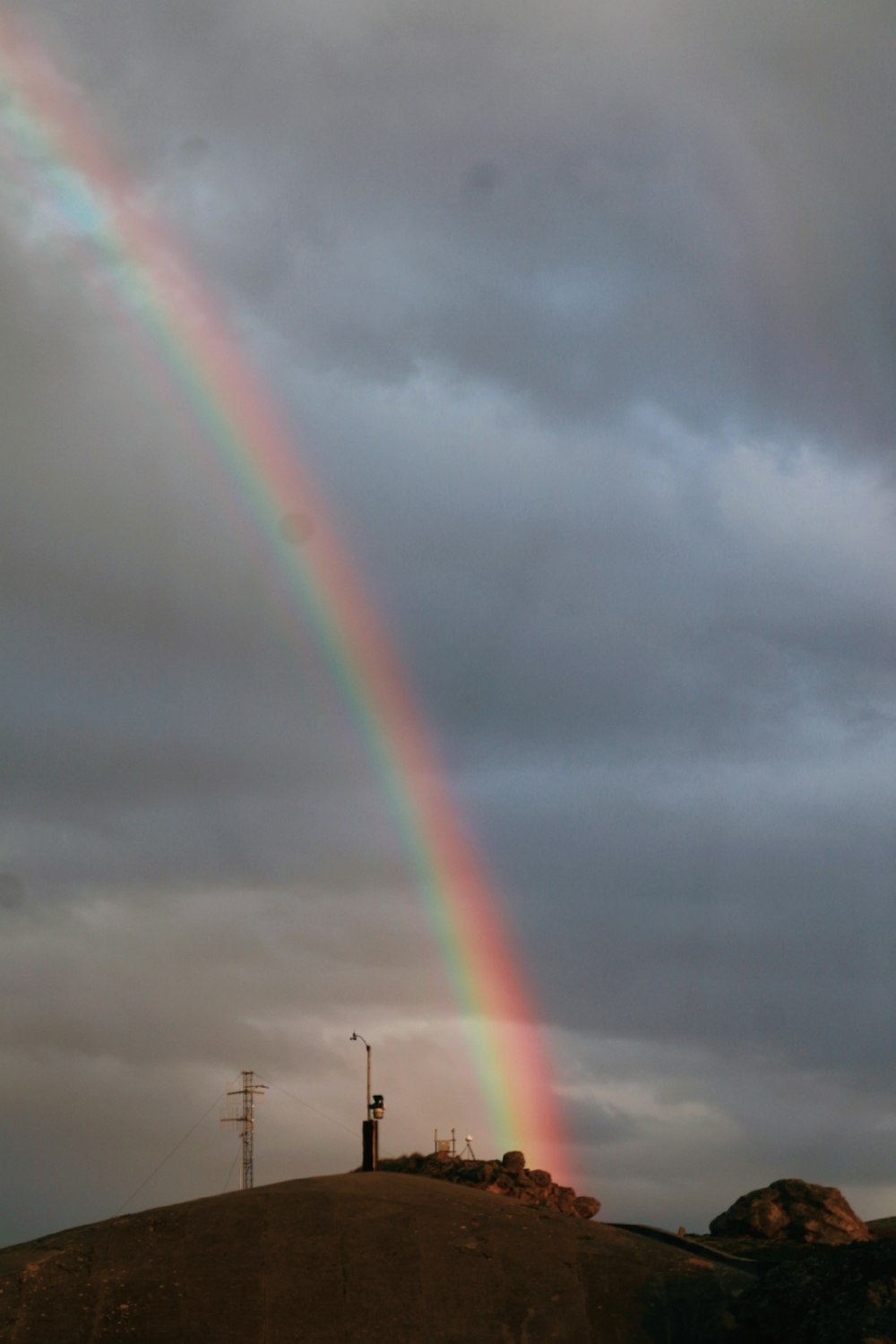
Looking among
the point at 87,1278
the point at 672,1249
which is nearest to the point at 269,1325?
the point at 87,1278

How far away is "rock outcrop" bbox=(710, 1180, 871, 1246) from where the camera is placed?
152ft

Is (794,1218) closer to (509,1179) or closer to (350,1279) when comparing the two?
(509,1179)

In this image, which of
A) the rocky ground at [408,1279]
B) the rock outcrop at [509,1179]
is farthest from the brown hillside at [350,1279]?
the rock outcrop at [509,1179]

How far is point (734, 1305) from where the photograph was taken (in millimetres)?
38031

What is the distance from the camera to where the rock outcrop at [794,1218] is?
152ft

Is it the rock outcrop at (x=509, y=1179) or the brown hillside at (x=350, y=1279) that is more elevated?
the rock outcrop at (x=509, y=1179)

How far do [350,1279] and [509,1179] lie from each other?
10.6 meters

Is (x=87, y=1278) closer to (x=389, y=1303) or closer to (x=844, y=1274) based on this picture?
(x=389, y=1303)

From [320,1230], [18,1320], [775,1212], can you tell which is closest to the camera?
[18,1320]

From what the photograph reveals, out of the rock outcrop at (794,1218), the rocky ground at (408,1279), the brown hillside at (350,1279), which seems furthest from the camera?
the rock outcrop at (794,1218)

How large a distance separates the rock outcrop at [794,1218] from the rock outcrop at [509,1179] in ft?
14.8

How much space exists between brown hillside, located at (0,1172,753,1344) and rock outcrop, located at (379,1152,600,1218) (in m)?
5.04

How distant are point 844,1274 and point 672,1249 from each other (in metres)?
5.48

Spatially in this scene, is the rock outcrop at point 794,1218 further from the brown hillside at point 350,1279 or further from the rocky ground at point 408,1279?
the brown hillside at point 350,1279
